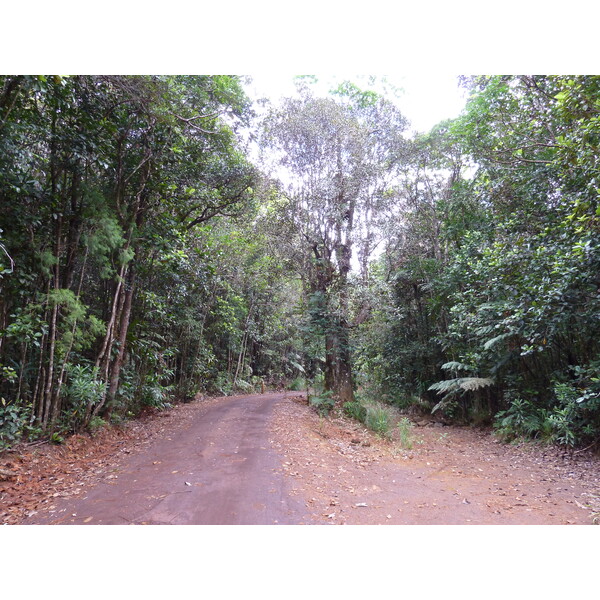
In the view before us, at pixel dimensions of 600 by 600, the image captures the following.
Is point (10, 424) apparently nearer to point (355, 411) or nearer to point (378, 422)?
point (378, 422)

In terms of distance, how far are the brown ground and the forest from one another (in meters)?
0.46

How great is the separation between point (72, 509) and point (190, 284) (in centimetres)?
637

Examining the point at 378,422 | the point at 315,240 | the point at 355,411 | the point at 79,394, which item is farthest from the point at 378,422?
the point at 79,394

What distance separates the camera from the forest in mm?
4258

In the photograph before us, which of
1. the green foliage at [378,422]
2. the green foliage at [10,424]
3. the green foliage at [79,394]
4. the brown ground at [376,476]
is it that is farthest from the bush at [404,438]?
the green foliage at [10,424]

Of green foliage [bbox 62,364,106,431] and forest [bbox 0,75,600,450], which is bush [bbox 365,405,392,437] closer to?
forest [bbox 0,75,600,450]

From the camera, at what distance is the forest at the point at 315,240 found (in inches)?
168

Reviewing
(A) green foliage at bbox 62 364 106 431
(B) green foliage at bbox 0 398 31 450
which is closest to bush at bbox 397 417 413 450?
(A) green foliage at bbox 62 364 106 431

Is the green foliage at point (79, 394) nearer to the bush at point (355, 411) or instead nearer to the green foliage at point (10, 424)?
the green foliage at point (10, 424)

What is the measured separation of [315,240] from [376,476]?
557cm

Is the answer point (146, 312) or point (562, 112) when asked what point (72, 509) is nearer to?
point (146, 312)

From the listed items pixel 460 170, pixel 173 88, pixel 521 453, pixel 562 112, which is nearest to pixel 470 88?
pixel 460 170

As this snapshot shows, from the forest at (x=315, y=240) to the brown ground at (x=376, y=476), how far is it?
18.0 inches

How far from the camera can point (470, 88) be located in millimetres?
7301
